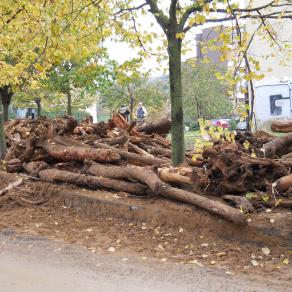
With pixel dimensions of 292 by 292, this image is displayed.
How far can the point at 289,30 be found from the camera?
105 ft

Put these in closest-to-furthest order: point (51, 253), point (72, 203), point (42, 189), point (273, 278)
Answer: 1. point (273, 278)
2. point (51, 253)
3. point (72, 203)
4. point (42, 189)

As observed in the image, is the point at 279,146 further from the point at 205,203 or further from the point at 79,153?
the point at 79,153

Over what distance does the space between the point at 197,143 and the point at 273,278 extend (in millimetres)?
2182

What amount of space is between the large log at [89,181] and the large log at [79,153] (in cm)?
43

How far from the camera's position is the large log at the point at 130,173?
6520mm

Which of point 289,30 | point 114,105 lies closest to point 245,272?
point 289,30

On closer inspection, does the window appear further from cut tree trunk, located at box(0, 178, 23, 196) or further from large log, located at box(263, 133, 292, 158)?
cut tree trunk, located at box(0, 178, 23, 196)

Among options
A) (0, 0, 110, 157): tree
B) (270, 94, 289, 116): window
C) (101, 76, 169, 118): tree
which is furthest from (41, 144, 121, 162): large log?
(101, 76, 169, 118): tree

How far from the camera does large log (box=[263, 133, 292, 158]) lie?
733 centimetres

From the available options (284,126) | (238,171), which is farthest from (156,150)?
(238,171)

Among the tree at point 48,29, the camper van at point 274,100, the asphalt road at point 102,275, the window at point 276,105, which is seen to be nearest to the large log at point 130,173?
the asphalt road at point 102,275

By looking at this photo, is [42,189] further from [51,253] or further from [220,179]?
[220,179]

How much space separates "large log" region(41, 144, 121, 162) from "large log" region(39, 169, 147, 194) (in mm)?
430

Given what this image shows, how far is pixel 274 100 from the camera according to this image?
2048 centimetres
